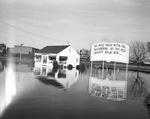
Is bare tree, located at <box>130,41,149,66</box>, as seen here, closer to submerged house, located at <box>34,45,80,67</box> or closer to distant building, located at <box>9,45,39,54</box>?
submerged house, located at <box>34,45,80,67</box>

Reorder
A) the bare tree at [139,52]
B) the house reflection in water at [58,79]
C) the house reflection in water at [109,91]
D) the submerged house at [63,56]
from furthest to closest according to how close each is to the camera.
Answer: the bare tree at [139,52], the submerged house at [63,56], the house reflection in water at [58,79], the house reflection in water at [109,91]

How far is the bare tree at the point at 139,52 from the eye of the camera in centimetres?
4825

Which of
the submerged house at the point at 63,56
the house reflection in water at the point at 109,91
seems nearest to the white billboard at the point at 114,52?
the house reflection in water at the point at 109,91

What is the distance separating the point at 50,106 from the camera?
5852mm

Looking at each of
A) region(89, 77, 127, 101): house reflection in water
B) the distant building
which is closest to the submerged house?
region(89, 77, 127, 101): house reflection in water

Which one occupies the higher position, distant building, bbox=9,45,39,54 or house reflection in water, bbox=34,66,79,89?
distant building, bbox=9,45,39,54

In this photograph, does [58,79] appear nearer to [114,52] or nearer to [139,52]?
[114,52]

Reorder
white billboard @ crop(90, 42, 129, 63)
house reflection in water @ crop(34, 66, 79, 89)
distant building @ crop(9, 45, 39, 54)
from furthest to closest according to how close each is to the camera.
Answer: distant building @ crop(9, 45, 39, 54)
white billboard @ crop(90, 42, 129, 63)
house reflection in water @ crop(34, 66, 79, 89)

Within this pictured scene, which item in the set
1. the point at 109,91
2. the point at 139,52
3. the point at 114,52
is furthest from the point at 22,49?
the point at 109,91

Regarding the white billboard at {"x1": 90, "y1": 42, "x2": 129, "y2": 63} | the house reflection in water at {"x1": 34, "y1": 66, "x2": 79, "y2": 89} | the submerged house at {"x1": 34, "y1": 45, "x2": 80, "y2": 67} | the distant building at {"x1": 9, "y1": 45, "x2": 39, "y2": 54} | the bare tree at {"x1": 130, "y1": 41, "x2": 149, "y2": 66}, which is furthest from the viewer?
the distant building at {"x1": 9, "y1": 45, "x2": 39, "y2": 54}

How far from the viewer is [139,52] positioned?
162 feet

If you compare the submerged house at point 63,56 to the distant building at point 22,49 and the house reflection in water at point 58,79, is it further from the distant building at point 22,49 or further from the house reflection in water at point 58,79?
the distant building at point 22,49

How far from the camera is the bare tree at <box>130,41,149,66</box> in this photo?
1900 inches

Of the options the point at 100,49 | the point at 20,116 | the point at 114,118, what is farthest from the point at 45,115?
the point at 100,49
